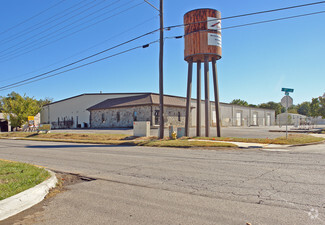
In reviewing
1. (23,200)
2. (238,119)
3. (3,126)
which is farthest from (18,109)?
(238,119)

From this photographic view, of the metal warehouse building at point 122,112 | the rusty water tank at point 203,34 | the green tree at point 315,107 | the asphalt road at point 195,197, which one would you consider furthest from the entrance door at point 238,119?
the asphalt road at point 195,197

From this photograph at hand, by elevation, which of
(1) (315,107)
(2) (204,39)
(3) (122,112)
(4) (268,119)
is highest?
(2) (204,39)

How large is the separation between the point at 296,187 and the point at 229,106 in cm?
5389

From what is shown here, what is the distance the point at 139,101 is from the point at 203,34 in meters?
22.1

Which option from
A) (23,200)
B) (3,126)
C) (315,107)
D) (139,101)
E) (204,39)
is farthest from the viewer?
(3,126)

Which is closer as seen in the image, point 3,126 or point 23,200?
point 23,200

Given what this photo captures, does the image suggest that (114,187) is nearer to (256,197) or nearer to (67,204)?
(67,204)

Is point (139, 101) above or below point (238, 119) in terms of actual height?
above

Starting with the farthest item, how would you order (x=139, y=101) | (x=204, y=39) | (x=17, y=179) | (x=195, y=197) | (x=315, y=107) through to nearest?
(x=139, y=101) → (x=315, y=107) → (x=204, y=39) → (x=17, y=179) → (x=195, y=197)

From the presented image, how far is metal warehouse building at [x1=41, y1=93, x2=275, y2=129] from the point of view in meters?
39.8

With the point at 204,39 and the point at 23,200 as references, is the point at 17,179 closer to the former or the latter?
the point at 23,200

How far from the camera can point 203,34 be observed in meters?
19.7

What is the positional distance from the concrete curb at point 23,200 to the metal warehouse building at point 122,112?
22.9m

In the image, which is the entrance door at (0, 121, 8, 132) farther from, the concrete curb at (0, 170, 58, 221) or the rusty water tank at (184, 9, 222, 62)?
the concrete curb at (0, 170, 58, 221)
